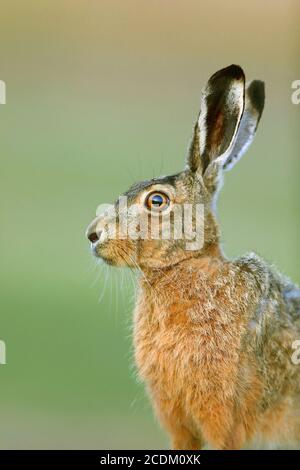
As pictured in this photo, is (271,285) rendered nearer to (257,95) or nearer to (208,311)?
(208,311)

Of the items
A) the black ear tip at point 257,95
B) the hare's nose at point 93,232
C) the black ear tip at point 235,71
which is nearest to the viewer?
the black ear tip at point 235,71

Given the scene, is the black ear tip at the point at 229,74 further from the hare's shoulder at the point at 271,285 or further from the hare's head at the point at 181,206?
the hare's shoulder at the point at 271,285

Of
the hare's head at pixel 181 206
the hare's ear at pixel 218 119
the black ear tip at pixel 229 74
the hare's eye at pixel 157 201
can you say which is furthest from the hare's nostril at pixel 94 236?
the black ear tip at pixel 229 74

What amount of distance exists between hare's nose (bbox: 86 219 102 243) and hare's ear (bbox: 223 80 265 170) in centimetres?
40

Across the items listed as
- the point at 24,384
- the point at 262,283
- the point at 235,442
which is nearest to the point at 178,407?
the point at 235,442

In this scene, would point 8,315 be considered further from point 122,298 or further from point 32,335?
point 122,298

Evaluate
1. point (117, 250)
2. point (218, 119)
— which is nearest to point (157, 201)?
point (117, 250)

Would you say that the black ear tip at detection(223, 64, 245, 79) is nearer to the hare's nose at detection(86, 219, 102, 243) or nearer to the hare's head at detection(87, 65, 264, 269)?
the hare's head at detection(87, 65, 264, 269)

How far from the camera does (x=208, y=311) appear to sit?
113 inches

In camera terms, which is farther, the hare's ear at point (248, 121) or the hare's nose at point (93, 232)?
the hare's ear at point (248, 121)

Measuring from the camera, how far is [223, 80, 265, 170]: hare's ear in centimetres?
293

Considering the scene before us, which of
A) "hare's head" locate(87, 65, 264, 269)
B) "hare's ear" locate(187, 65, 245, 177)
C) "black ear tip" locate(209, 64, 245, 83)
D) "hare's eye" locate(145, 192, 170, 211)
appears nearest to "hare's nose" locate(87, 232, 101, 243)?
"hare's head" locate(87, 65, 264, 269)

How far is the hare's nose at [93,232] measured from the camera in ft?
9.26

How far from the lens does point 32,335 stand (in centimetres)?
354
